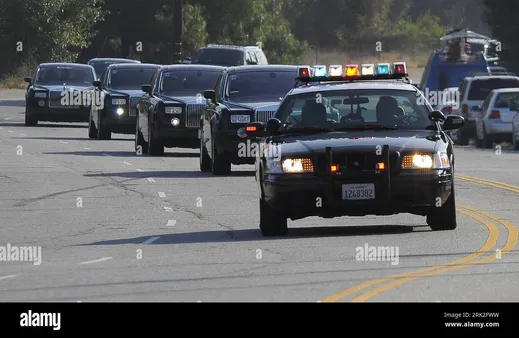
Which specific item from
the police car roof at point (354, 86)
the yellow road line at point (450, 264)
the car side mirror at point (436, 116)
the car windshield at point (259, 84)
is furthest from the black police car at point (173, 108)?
the car side mirror at point (436, 116)

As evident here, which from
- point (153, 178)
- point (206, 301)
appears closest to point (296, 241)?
point (206, 301)

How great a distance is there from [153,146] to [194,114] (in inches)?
61.3

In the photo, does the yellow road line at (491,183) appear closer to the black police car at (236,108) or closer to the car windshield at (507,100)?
the black police car at (236,108)

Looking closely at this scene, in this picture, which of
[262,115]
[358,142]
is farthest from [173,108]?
[358,142]

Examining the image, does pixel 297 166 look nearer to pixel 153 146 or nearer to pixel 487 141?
pixel 153 146

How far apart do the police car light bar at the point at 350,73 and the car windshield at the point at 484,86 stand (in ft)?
72.4

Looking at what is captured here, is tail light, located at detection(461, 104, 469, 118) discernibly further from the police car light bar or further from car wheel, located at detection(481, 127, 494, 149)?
the police car light bar

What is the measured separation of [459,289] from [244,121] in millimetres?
14170

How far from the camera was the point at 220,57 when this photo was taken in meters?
45.5

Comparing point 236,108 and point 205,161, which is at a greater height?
point 236,108

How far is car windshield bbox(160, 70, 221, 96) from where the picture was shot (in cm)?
3095

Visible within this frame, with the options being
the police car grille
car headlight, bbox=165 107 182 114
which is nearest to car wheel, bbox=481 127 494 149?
the police car grille

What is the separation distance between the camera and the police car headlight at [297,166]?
15.7 meters

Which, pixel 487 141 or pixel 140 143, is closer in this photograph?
pixel 140 143
